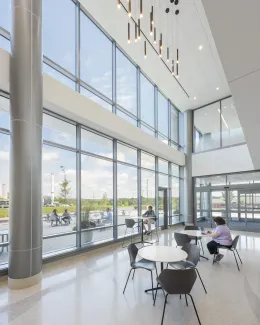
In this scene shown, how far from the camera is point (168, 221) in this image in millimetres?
11352

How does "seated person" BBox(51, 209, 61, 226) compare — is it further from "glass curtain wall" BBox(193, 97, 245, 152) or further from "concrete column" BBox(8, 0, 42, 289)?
"glass curtain wall" BBox(193, 97, 245, 152)

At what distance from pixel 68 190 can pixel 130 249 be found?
2981 mm

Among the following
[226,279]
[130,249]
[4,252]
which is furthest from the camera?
[4,252]

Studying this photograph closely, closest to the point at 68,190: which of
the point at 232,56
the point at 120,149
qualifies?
the point at 120,149

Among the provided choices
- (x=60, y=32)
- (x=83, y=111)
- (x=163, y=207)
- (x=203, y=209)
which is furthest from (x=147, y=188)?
(x=60, y=32)

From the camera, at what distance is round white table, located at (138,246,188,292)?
3431 millimetres

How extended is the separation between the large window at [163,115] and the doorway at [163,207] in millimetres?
2811

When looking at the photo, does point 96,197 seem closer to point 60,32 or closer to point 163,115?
point 60,32

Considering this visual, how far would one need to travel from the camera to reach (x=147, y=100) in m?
10.2

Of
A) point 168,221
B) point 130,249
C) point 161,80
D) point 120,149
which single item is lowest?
point 168,221

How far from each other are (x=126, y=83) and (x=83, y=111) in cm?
335

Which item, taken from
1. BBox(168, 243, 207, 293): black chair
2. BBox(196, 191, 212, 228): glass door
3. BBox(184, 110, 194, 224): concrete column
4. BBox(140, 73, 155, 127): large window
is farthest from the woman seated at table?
BBox(184, 110, 194, 224): concrete column

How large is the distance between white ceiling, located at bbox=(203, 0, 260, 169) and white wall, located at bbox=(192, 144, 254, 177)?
6698 mm

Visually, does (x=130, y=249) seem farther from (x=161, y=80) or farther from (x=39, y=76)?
(x=161, y=80)
